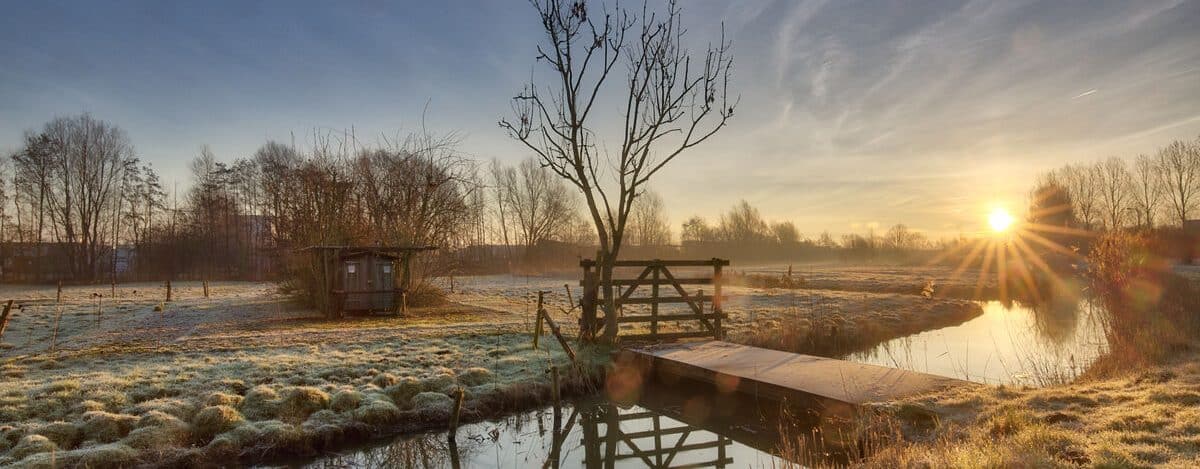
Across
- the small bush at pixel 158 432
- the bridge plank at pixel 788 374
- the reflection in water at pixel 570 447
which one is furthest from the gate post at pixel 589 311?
the small bush at pixel 158 432

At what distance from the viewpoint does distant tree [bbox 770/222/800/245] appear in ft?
305

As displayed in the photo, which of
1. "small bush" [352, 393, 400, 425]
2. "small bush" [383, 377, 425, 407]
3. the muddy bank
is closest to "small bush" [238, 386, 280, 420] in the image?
"small bush" [352, 393, 400, 425]

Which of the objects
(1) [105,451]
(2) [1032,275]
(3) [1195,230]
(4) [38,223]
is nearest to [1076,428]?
(1) [105,451]

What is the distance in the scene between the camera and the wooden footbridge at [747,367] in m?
8.39

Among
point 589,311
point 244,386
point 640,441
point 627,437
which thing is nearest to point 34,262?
point 244,386

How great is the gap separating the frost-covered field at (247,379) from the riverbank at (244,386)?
23 mm

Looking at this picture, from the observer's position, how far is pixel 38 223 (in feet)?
150

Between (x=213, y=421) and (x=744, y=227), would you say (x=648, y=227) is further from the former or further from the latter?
(x=213, y=421)

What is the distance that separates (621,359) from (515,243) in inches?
2137

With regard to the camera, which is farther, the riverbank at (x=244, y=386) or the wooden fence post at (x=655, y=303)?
the wooden fence post at (x=655, y=303)

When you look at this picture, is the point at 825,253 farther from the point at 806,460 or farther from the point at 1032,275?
the point at 806,460

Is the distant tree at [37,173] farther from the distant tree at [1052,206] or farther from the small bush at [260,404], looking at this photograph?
the distant tree at [1052,206]

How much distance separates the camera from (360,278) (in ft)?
66.3

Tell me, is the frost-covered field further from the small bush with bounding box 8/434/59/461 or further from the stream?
the stream
